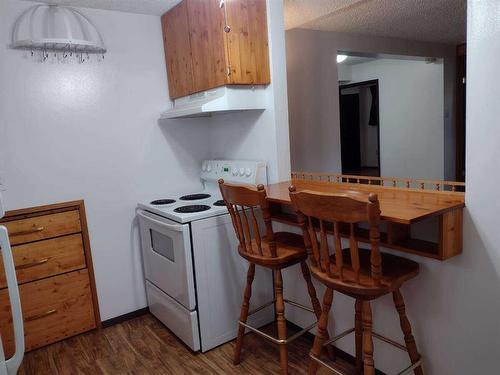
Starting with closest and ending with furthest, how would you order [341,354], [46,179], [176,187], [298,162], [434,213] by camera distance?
[434,213], [341,354], [46,179], [176,187], [298,162]

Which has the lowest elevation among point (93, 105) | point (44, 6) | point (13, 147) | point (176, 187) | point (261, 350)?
point (261, 350)

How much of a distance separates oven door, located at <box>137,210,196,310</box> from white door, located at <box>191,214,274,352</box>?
0.06 m

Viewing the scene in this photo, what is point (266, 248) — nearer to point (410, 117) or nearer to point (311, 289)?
point (311, 289)

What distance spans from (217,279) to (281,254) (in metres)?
0.61

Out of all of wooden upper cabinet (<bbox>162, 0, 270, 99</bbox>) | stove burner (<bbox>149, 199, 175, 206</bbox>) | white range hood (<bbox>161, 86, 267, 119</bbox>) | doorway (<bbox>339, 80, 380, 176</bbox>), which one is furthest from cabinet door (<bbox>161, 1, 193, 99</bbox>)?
doorway (<bbox>339, 80, 380, 176</bbox>)

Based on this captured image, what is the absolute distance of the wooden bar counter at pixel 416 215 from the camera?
1.42m

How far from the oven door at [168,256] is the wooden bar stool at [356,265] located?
83 cm

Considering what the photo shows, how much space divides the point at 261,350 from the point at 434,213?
1.44 metres

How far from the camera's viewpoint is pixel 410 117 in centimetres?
546

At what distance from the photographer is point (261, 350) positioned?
2322mm

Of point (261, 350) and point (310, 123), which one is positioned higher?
point (310, 123)

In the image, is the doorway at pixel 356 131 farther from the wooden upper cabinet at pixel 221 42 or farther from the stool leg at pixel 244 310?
the stool leg at pixel 244 310

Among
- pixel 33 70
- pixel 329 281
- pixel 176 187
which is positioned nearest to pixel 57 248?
pixel 176 187

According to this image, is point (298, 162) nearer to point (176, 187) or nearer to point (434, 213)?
point (176, 187)
